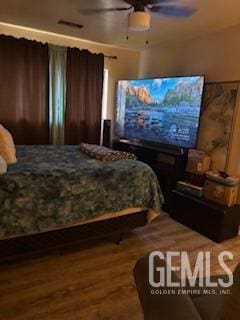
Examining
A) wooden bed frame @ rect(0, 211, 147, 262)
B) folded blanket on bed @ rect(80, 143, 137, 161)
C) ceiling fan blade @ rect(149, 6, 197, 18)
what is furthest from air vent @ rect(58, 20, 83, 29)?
wooden bed frame @ rect(0, 211, 147, 262)

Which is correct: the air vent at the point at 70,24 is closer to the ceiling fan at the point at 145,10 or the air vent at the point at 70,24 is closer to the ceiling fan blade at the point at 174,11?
the ceiling fan at the point at 145,10

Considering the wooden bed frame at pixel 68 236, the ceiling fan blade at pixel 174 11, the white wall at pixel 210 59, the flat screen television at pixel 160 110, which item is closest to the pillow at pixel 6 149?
the wooden bed frame at pixel 68 236

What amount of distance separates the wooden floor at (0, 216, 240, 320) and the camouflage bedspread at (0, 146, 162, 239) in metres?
0.38

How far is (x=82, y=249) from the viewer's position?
2.56 m

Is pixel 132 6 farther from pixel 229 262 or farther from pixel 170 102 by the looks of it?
pixel 229 262

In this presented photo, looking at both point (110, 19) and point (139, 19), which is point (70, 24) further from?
point (139, 19)

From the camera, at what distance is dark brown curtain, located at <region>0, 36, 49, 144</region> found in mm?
3562

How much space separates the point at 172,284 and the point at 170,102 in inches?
114

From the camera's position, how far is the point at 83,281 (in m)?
2.08

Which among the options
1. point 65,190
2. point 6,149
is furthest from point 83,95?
point 65,190

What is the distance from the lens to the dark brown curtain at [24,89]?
11.7 ft

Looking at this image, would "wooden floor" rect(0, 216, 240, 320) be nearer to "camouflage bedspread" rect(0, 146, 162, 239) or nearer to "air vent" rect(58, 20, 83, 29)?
"camouflage bedspread" rect(0, 146, 162, 239)

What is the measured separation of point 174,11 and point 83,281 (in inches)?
110

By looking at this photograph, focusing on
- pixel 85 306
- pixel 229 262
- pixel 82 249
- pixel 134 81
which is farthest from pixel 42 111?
pixel 229 262
